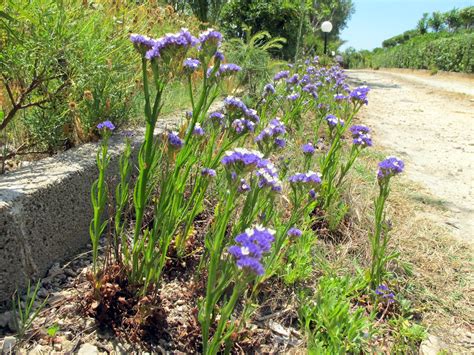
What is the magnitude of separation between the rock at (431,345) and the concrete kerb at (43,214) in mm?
1700

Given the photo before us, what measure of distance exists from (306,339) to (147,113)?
117cm

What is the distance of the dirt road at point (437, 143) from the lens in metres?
3.62

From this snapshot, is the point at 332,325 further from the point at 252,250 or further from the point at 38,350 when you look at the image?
the point at 38,350

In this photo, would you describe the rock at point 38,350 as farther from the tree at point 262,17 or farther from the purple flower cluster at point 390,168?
the tree at point 262,17

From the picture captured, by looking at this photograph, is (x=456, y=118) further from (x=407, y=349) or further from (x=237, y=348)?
(x=237, y=348)

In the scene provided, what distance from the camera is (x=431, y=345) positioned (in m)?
1.93

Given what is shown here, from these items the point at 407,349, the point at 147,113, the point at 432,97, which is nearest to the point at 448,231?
the point at 407,349

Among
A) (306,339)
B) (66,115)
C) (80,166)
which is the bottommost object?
(306,339)

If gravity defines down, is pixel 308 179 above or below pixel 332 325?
above

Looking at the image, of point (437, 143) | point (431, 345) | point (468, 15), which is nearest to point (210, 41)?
point (431, 345)

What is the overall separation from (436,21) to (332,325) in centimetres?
6460

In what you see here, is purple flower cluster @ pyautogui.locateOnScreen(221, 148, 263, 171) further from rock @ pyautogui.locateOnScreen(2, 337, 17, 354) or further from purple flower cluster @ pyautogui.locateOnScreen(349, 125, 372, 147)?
purple flower cluster @ pyautogui.locateOnScreen(349, 125, 372, 147)

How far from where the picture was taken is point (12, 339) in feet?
4.66

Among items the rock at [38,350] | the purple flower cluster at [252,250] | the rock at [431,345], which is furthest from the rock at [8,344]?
the rock at [431,345]
